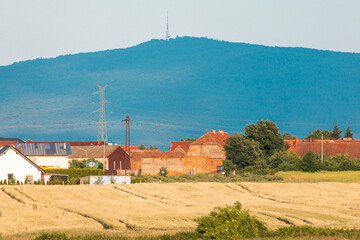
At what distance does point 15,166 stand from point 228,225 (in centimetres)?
5546

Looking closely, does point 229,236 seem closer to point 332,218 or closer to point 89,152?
point 332,218

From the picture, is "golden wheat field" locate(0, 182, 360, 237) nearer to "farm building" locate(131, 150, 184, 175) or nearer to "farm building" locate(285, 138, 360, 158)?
"farm building" locate(131, 150, 184, 175)

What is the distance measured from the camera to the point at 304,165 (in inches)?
4210

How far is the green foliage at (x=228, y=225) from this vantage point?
26.2 meters

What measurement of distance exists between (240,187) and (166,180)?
12.5 m

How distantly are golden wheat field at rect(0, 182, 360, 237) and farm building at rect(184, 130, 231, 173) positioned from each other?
158 ft

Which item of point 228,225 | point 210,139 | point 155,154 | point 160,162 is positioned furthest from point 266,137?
point 228,225

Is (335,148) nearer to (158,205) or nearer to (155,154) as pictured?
(155,154)

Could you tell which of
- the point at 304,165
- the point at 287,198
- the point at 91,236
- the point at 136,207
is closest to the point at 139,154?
the point at 304,165

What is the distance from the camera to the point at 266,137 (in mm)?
126250

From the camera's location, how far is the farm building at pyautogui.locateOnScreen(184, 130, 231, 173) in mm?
128500

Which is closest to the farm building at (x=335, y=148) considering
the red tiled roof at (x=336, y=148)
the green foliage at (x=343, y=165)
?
the red tiled roof at (x=336, y=148)

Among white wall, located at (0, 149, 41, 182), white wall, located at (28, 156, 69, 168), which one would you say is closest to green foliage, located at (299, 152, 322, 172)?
white wall, located at (28, 156, 69, 168)

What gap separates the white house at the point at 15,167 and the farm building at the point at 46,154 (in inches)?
784
